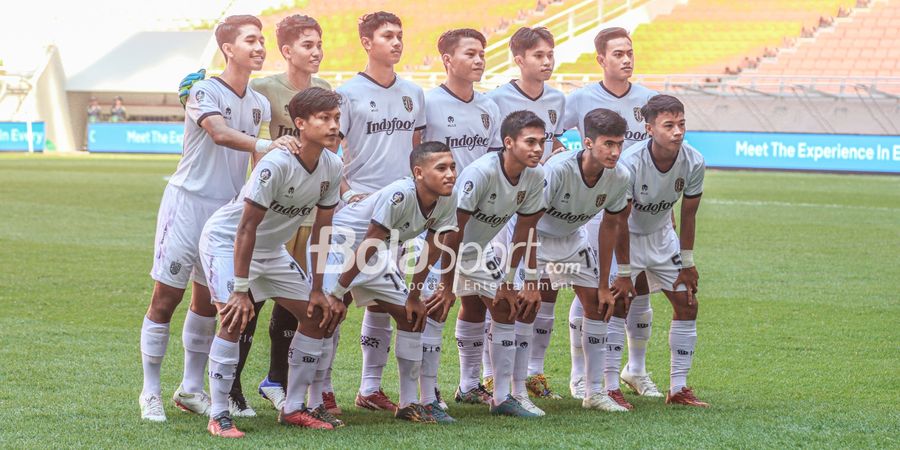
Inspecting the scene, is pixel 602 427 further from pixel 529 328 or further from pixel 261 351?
pixel 261 351

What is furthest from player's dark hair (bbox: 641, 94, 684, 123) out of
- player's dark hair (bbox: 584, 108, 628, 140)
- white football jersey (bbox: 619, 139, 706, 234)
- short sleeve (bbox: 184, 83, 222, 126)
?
short sleeve (bbox: 184, 83, 222, 126)

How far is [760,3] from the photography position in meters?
39.0

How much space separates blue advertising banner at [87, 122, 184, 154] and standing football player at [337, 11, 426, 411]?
29.5 metres

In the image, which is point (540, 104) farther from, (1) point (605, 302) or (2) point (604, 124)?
(1) point (605, 302)

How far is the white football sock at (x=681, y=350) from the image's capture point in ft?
21.0

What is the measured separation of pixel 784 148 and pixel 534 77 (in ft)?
68.6

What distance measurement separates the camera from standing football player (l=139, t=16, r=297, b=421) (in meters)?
5.75

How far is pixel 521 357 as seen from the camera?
6285 mm

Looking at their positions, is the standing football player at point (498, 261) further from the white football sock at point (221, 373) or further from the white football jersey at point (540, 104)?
the white football sock at point (221, 373)

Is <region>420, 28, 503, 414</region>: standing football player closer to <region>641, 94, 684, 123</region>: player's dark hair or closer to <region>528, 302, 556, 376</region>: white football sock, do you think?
<region>641, 94, 684, 123</region>: player's dark hair

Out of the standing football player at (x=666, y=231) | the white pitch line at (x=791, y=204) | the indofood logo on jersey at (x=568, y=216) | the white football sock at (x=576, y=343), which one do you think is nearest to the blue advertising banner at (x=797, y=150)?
the white pitch line at (x=791, y=204)

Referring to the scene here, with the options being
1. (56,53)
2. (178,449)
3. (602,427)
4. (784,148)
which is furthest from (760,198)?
(56,53)

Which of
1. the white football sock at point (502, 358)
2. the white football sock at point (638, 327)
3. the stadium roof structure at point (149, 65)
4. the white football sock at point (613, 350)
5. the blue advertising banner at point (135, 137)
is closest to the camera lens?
the white football sock at point (502, 358)

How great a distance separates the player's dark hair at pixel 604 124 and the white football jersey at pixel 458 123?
0.73m
